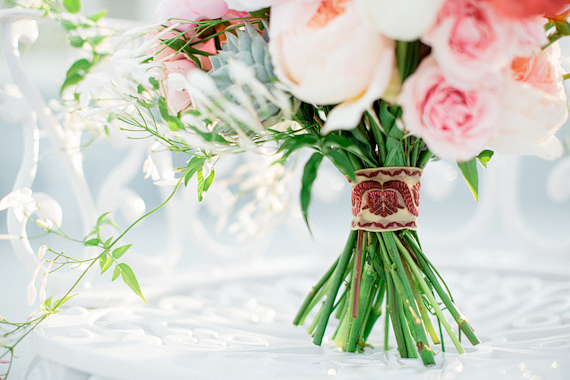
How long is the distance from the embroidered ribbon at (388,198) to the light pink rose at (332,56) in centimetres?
14

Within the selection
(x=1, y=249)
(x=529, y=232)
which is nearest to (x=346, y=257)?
(x=529, y=232)

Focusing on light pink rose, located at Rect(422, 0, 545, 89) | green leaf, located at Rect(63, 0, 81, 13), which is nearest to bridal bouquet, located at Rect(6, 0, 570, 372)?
Result: light pink rose, located at Rect(422, 0, 545, 89)

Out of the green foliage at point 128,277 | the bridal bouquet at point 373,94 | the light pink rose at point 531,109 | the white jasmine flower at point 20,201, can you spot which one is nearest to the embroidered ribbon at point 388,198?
the bridal bouquet at point 373,94

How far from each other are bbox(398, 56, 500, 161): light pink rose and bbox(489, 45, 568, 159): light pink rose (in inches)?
0.8

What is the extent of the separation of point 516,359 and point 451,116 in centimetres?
24

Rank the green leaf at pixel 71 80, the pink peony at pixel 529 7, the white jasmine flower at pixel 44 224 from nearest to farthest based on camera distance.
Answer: the pink peony at pixel 529 7, the white jasmine flower at pixel 44 224, the green leaf at pixel 71 80

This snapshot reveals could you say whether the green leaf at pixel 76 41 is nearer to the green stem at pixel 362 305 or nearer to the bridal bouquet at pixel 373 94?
the bridal bouquet at pixel 373 94

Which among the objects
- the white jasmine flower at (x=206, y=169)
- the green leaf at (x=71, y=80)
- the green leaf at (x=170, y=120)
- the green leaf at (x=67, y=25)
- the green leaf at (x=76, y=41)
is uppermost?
the green leaf at (x=67, y=25)

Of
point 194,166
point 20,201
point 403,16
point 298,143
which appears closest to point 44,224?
point 20,201

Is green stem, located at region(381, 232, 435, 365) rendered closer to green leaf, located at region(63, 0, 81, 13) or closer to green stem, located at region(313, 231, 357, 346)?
green stem, located at region(313, 231, 357, 346)

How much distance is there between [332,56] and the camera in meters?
0.28

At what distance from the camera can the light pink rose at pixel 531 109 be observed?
1.00 ft

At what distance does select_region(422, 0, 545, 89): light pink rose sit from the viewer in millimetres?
267

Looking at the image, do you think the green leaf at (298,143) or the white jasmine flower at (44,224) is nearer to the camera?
the green leaf at (298,143)
